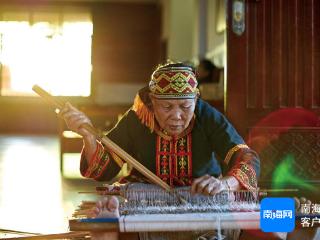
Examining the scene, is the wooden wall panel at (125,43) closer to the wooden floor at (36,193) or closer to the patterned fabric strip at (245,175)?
the wooden floor at (36,193)

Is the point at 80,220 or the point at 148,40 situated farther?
the point at 148,40

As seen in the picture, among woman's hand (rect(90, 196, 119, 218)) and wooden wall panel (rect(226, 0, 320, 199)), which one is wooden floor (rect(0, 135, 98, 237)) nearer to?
woman's hand (rect(90, 196, 119, 218))

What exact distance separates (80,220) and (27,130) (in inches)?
332

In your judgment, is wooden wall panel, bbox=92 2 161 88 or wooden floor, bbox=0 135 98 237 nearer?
wooden floor, bbox=0 135 98 237

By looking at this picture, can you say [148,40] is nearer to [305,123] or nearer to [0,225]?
[305,123]

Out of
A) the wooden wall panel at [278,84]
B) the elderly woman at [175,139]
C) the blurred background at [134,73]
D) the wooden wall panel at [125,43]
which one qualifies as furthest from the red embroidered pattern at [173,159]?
the wooden wall panel at [125,43]

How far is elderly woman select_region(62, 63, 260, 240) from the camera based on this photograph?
1616 millimetres

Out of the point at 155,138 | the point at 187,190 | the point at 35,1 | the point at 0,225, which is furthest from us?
the point at 35,1

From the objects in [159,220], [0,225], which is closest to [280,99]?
[0,225]

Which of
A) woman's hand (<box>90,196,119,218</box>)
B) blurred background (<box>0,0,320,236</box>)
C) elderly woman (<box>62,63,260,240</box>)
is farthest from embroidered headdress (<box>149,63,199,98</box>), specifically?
woman's hand (<box>90,196,119,218</box>)

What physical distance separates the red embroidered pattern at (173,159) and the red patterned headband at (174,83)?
0.17 m

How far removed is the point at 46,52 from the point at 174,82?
8.34m

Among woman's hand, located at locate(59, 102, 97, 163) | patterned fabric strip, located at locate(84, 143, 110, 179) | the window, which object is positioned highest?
Answer: the window

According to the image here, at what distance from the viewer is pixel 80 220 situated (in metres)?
1.37
